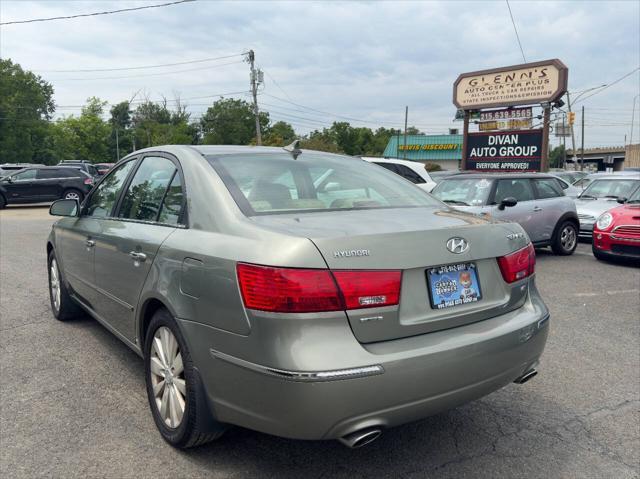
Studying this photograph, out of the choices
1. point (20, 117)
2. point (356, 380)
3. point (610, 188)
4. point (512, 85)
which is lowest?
point (356, 380)

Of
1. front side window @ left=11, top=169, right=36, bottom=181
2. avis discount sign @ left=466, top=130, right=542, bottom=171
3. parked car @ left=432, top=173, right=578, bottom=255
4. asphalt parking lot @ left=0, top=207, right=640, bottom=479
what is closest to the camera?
asphalt parking lot @ left=0, top=207, right=640, bottom=479

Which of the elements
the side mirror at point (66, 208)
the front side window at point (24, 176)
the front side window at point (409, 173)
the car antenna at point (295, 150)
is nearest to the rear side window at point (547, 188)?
the front side window at point (409, 173)

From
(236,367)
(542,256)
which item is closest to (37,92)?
(542,256)

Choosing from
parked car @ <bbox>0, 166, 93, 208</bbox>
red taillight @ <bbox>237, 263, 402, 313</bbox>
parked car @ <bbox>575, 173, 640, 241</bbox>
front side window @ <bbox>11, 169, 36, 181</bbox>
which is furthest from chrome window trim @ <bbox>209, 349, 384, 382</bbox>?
front side window @ <bbox>11, 169, 36, 181</bbox>

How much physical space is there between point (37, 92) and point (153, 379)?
7771 centimetres

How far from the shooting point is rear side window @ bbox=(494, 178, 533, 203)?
927 cm

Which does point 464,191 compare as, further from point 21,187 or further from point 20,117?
point 20,117

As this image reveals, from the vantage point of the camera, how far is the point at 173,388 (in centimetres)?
287

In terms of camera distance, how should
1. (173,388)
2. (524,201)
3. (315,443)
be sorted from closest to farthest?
1. (173,388)
2. (315,443)
3. (524,201)

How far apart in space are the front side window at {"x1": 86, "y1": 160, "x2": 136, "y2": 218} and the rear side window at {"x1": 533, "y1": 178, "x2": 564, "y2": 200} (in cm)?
799

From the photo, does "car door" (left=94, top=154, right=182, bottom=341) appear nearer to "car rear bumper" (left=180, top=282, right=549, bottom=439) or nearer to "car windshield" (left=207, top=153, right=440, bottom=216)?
"car windshield" (left=207, top=153, right=440, bottom=216)

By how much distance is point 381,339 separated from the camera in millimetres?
2336

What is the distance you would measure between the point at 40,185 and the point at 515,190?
18350 millimetres

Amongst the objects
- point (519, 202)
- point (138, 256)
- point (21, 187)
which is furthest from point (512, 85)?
point (138, 256)
